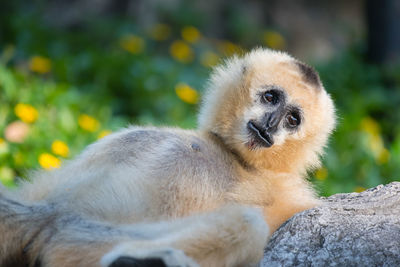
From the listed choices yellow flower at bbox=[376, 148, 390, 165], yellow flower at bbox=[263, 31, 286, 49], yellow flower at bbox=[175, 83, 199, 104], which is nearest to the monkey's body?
yellow flower at bbox=[376, 148, 390, 165]

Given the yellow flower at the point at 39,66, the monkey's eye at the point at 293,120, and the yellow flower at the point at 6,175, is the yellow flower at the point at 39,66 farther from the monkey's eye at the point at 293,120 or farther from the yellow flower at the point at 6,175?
the monkey's eye at the point at 293,120

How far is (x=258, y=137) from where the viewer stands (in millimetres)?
4555

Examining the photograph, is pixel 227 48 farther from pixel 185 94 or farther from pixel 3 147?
pixel 3 147

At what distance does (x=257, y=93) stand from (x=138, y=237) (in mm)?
1859

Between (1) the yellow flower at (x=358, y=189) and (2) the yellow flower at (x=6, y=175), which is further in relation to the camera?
(1) the yellow flower at (x=358, y=189)

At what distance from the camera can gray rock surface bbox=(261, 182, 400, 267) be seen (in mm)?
3305

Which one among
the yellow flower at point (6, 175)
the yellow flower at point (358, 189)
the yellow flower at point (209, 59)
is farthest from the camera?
the yellow flower at point (209, 59)

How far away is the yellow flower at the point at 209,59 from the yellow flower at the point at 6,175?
5.63 meters

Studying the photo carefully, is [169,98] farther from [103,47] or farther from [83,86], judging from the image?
[103,47]

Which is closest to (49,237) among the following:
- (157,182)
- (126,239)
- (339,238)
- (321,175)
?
(126,239)

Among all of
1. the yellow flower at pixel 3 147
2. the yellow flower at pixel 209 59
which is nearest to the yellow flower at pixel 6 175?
the yellow flower at pixel 3 147

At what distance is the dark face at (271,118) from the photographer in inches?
179

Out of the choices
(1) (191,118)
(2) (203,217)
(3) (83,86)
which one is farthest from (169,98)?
(2) (203,217)

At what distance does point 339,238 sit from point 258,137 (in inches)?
51.6
